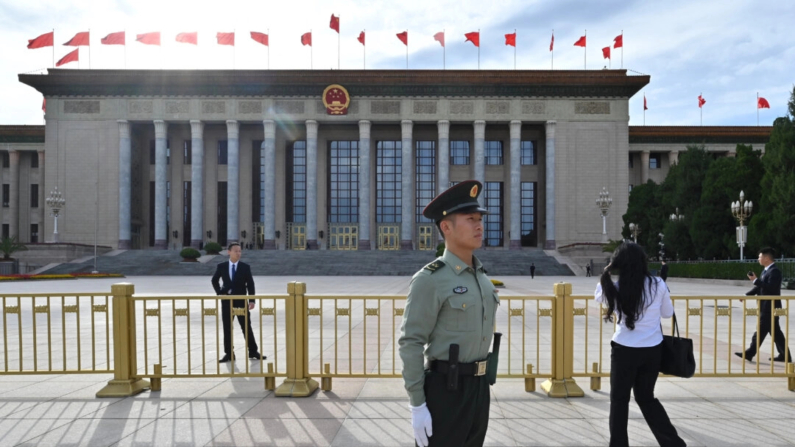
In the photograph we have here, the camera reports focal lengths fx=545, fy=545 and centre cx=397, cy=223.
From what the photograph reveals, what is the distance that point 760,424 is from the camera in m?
5.19

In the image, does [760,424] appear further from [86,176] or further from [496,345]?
[86,176]

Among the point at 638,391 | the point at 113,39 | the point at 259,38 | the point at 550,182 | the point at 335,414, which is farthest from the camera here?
the point at 550,182

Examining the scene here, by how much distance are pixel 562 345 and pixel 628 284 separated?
7.28 ft

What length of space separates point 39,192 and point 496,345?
64.0m

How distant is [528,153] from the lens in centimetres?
5350

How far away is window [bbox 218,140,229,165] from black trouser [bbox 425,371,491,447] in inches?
2117

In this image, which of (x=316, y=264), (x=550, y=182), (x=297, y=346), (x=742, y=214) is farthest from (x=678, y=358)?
(x=550, y=182)

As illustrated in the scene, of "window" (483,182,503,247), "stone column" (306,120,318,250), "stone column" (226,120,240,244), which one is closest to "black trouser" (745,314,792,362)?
"stone column" (306,120,318,250)

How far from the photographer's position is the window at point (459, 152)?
5312cm

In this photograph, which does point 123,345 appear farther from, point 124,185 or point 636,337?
point 124,185

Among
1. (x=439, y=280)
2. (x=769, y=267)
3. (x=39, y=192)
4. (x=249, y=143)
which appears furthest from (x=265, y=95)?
(x=439, y=280)

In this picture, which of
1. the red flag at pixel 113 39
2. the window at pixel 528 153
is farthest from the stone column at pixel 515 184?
the red flag at pixel 113 39

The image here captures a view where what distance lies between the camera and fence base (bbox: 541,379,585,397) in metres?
6.07

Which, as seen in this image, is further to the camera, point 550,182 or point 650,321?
point 550,182
